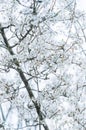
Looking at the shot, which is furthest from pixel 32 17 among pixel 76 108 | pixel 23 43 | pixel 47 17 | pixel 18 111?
pixel 76 108

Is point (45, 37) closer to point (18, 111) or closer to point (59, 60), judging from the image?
point (59, 60)

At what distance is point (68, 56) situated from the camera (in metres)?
5.66

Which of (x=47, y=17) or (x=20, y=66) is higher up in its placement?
(x=47, y=17)

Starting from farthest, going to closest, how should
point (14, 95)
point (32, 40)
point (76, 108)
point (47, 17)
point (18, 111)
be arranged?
1. point (76, 108)
2. point (18, 111)
3. point (14, 95)
4. point (32, 40)
5. point (47, 17)

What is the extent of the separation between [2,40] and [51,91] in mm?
1314

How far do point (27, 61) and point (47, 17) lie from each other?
0.88 meters

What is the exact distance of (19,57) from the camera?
17.4 feet

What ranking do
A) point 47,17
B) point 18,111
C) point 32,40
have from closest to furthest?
point 47,17 < point 32,40 < point 18,111

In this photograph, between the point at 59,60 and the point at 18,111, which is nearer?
the point at 59,60

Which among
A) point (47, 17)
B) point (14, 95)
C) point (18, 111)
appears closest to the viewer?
point (47, 17)

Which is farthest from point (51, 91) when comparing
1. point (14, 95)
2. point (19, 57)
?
point (19, 57)

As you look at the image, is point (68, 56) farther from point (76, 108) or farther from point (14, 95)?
point (76, 108)

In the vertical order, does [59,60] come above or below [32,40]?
below

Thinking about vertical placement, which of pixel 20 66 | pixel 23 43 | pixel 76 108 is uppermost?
pixel 23 43
